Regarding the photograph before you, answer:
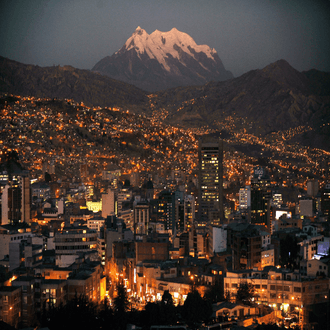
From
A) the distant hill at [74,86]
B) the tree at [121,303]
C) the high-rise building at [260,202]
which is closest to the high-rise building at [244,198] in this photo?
the high-rise building at [260,202]

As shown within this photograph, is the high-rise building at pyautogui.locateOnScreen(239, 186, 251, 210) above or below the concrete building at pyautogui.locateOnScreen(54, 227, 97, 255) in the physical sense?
above

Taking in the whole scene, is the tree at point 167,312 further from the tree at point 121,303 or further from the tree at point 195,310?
the tree at point 121,303

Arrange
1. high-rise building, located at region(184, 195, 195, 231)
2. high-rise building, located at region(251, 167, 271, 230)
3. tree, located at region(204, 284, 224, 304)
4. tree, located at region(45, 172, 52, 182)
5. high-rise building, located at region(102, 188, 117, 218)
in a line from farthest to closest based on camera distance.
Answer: tree, located at region(45, 172, 52, 182), high-rise building, located at region(102, 188, 117, 218), high-rise building, located at region(184, 195, 195, 231), high-rise building, located at region(251, 167, 271, 230), tree, located at region(204, 284, 224, 304)

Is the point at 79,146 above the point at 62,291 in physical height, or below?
above

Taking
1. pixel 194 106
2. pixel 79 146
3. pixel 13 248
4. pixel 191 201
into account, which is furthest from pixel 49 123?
pixel 194 106

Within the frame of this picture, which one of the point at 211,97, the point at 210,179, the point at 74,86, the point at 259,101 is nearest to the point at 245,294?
the point at 210,179

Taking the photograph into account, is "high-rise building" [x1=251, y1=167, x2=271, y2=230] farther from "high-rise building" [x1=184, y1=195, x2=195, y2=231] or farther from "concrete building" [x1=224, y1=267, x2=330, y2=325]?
"concrete building" [x1=224, y1=267, x2=330, y2=325]

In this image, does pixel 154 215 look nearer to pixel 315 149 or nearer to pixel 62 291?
pixel 62 291

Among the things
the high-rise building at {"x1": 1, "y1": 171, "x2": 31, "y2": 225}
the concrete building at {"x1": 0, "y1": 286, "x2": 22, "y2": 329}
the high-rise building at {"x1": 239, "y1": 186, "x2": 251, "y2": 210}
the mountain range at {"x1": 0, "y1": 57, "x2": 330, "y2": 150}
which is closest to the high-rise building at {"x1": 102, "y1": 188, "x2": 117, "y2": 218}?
the high-rise building at {"x1": 1, "y1": 171, "x2": 31, "y2": 225}
